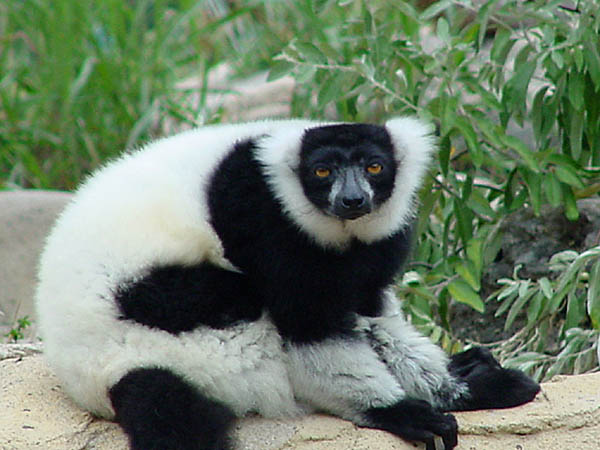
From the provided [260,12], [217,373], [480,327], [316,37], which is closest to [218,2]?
[260,12]

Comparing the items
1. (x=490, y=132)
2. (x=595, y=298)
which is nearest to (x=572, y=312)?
(x=595, y=298)

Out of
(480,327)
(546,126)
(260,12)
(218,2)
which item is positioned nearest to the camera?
(546,126)

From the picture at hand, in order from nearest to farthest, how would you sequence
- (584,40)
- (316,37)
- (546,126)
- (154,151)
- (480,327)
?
(154,151)
(584,40)
(546,126)
(480,327)
(316,37)

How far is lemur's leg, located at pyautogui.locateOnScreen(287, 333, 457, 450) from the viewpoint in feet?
11.4

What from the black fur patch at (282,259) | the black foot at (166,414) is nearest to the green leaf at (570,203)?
the black fur patch at (282,259)

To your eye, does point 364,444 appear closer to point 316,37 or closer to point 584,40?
point 584,40

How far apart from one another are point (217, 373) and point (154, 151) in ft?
3.05

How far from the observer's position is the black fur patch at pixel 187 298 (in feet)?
11.2

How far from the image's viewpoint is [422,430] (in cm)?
344

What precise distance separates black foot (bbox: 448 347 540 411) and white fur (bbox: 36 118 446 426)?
0.57ft

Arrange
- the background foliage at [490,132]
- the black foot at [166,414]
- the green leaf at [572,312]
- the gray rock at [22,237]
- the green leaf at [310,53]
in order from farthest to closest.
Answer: the gray rock at [22,237] < the green leaf at [310,53] < the background foliage at [490,132] < the green leaf at [572,312] < the black foot at [166,414]

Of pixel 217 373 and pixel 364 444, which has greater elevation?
pixel 217 373

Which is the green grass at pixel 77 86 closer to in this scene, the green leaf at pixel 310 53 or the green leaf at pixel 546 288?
the green leaf at pixel 310 53

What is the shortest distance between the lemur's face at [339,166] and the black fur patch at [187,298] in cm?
44
